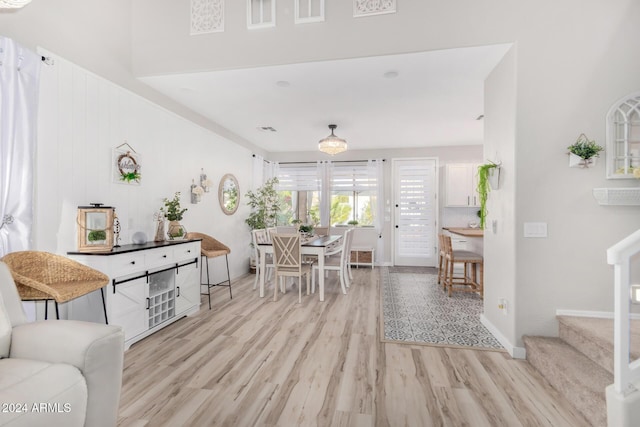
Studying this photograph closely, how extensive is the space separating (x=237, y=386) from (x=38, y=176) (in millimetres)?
2343

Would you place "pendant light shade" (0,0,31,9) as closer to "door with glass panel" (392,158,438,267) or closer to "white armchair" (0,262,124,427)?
"white armchair" (0,262,124,427)

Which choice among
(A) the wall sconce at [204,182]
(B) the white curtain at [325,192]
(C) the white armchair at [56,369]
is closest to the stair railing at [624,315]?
(C) the white armchair at [56,369]

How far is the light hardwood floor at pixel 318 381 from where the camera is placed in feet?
6.26

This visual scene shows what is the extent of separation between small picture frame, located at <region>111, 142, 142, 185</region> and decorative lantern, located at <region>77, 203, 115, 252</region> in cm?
47

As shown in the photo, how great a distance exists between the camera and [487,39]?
9.04 ft

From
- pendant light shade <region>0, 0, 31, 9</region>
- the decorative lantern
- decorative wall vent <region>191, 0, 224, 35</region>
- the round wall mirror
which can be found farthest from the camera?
the round wall mirror

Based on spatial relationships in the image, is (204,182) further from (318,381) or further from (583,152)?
(583,152)

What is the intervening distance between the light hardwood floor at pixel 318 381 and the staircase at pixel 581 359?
89 millimetres

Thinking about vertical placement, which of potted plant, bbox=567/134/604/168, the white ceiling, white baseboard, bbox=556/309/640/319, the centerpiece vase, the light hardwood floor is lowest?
the light hardwood floor

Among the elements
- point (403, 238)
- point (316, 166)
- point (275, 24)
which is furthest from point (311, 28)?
point (403, 238)

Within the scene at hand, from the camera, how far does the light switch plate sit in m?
2.65

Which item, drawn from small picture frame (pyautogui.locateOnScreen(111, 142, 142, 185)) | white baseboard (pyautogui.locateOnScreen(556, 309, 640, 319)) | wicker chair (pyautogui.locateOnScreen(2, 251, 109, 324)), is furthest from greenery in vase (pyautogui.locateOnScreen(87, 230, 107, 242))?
white baseboard (pyautogui.locateOnScreen(556, 309, 640, 319))

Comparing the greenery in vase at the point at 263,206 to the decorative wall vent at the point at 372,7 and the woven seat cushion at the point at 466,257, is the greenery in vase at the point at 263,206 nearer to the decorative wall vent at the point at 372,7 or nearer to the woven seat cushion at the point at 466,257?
the woven seat cushion at the point at 466,257

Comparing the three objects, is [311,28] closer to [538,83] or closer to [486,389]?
[538,83]
